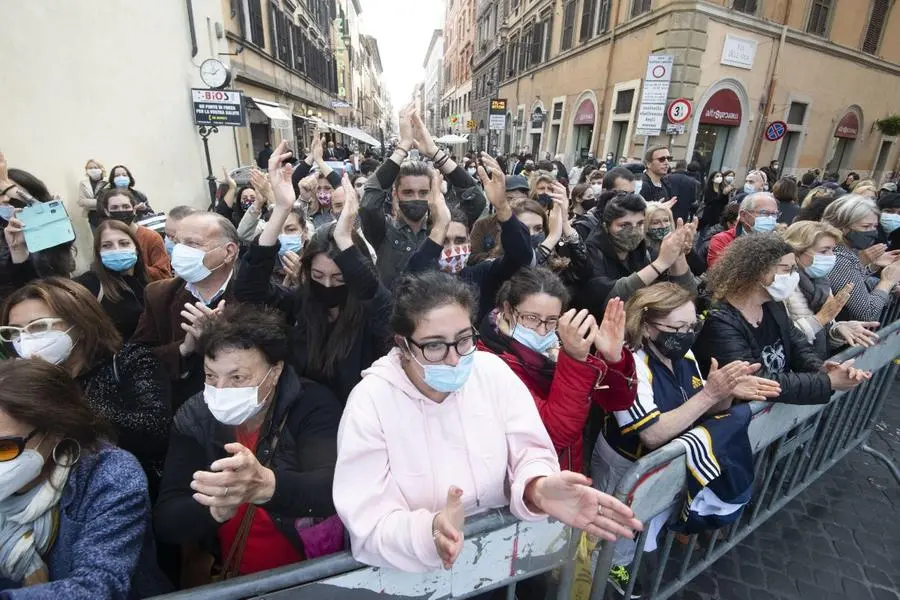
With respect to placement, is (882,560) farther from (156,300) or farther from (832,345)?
(156,300)

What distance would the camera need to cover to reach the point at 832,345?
3.08m

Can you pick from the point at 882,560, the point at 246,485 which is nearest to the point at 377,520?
the point at 246,485

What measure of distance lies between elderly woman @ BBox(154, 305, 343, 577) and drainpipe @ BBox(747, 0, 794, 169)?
17.2 metres

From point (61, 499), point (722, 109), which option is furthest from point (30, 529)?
point (722, 109)

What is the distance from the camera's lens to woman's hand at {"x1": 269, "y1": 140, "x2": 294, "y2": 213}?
8.04 feet

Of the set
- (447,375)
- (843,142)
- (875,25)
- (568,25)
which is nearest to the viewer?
(447,375)

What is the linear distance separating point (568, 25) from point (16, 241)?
68.2 feet

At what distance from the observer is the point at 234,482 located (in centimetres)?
131

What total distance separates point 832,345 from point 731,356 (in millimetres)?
1321

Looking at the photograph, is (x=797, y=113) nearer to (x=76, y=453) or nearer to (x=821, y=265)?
(x=821, y=265)

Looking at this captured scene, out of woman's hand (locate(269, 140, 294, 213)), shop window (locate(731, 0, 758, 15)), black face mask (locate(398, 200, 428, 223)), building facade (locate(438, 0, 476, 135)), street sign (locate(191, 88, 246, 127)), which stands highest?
building facade (locate(438, 0, 476, 135))

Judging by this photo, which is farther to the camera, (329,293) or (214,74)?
(214,74)

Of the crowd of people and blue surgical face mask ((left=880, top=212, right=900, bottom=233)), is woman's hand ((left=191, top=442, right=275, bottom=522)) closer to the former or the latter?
the crowd of people

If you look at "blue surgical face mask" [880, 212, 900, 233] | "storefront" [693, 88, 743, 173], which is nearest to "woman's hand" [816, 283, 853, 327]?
"blue surgical face mask" [880, 212, 900, 233]
